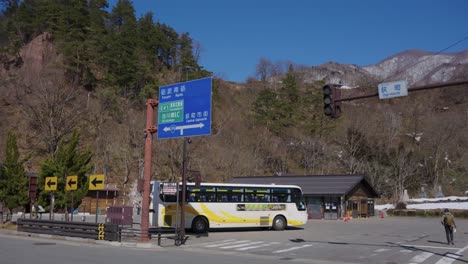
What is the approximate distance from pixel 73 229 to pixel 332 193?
31528 mm

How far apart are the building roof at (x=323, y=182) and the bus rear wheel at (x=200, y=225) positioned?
2368cm

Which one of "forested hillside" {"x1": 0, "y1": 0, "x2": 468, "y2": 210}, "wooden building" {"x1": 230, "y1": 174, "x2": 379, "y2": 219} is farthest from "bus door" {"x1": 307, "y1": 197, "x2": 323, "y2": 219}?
"forested hillside" {"x1": 0, "y1": 0, "x2": 468, "y2": 210}

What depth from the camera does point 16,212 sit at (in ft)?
148

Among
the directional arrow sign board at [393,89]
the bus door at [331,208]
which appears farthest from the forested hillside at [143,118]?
the directional arrow sign board at [393,89]

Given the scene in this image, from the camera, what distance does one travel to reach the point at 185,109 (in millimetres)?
21188

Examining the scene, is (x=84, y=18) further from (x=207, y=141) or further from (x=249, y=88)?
(x=249, y=88)

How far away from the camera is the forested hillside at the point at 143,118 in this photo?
5491cm

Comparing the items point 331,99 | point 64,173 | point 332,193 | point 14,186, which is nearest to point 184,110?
point 331,99

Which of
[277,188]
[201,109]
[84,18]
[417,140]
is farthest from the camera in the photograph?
[417,140]

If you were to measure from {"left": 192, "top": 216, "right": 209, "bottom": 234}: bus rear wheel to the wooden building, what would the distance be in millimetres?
23682

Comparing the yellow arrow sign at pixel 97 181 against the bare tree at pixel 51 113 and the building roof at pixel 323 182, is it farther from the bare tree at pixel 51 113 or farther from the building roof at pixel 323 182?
the building roof at pixel 323 182

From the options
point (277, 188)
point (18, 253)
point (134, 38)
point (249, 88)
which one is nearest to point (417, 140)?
point (249, 88)

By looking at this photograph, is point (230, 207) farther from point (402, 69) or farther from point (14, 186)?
point (402, 69)

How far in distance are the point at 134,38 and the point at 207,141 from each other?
21.7 meters
